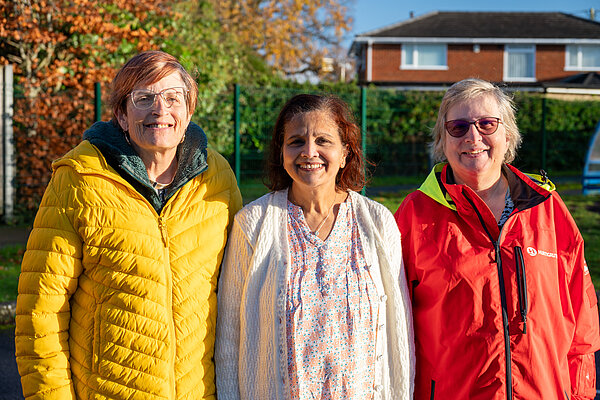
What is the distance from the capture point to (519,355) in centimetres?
248

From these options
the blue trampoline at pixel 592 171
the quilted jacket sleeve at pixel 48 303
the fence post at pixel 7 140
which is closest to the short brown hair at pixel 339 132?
the quilted jacket sleeve at pixel 48 303

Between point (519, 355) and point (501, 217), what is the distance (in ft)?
1.95

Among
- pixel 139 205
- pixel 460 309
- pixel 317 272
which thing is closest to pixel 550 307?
pixel 460 309

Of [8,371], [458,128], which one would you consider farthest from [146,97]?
[8,371]

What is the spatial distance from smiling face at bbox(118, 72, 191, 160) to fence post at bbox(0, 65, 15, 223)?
336 inches

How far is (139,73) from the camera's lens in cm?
245

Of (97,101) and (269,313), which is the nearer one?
(269,313)

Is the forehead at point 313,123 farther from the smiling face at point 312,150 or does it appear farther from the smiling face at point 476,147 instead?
the smiling face at point 476,147

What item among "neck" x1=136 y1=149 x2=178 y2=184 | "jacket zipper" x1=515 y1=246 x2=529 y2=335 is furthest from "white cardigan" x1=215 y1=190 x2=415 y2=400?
"jacket zipper" x1=515 y1=246 x2=529 y2=335

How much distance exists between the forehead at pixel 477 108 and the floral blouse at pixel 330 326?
2.73ft

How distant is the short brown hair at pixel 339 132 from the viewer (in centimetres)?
266

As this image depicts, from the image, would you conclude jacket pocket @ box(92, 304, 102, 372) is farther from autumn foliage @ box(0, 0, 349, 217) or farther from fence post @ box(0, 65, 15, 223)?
fence post @ box(0, 65, 15, 223)

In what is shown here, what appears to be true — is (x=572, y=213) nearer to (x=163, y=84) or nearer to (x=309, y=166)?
(x=309, y=166)

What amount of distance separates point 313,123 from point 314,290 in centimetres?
71
